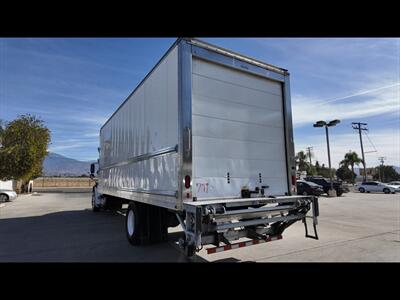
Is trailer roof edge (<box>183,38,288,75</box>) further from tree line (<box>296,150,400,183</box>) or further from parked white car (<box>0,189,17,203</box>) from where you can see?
tree line (<box>296,150,400,183</box>)

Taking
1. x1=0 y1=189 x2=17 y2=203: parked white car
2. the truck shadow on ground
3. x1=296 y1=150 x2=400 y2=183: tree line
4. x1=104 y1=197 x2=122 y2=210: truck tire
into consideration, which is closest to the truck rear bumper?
the truck shadow on ground

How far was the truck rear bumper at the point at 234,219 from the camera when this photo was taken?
399 centimetres

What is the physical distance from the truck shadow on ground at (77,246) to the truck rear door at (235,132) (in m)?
1.89

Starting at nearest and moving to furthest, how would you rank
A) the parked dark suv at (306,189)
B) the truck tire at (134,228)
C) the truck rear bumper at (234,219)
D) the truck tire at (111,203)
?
the truck rear bumper at (234,219) < the truck tire at (134,228) < the truck tire at (111,203) < the parked dark suv at (306,189)

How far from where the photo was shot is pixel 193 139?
4.66 m

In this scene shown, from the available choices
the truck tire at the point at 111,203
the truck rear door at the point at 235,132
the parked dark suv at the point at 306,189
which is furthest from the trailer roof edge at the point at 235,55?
the parked dark suv at the point at 306,189

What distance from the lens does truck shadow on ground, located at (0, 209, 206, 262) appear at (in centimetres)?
579

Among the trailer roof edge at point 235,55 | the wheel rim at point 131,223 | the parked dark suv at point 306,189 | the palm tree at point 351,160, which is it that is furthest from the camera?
the palm tree at point 351,160

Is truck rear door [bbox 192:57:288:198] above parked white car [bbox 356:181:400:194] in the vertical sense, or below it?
above

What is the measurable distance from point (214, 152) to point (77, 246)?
15.0ft

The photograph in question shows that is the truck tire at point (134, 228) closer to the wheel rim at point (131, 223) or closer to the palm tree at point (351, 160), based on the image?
the wheel rim at point (131, 223)

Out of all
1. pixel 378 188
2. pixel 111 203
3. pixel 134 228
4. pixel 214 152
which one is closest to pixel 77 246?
pixel 134 228

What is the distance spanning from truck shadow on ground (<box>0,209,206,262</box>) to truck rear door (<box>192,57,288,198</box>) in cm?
189
